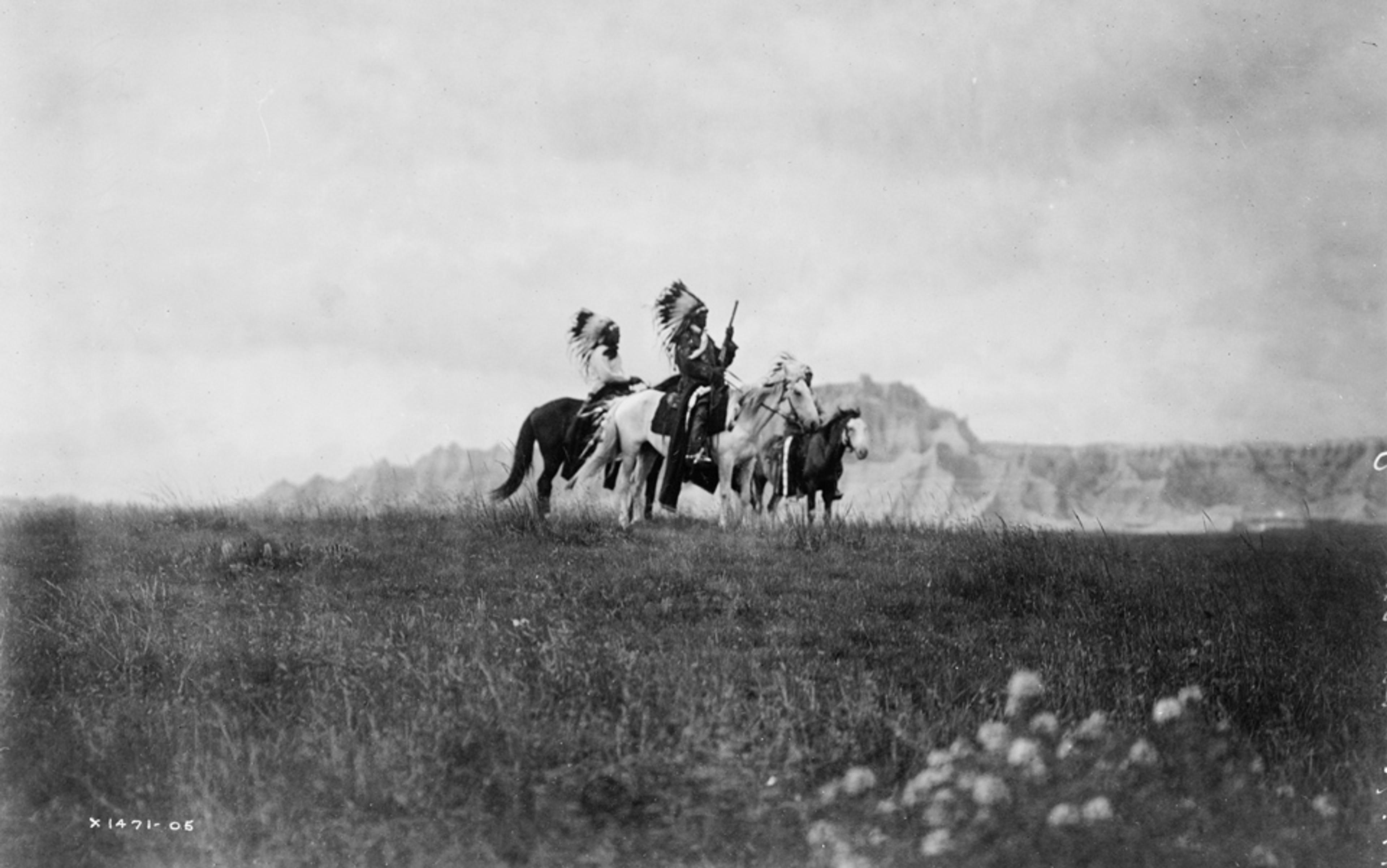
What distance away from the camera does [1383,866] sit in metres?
4.61

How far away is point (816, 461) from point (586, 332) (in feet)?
4.68

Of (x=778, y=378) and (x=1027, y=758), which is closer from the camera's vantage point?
(x=1027, y=758)

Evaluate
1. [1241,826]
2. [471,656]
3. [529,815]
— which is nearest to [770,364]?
[471,656]

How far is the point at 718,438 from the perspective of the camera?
6.23 metres

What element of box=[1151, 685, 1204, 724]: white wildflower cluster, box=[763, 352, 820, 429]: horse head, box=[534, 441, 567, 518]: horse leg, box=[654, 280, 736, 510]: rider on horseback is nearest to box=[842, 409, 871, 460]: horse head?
box=[763, 352, 820, 429]: horse head

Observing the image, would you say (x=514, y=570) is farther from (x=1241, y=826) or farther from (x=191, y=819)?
(x=1241, y=826)

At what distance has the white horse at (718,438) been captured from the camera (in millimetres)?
5848

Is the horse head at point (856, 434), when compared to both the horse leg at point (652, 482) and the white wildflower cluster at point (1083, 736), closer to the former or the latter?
the horse leg at point (652, 482)

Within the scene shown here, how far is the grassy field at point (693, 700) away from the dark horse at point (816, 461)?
45 centimetres

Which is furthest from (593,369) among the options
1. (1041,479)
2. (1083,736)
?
(1083,736)

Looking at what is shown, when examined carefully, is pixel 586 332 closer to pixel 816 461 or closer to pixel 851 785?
pixel 816 461

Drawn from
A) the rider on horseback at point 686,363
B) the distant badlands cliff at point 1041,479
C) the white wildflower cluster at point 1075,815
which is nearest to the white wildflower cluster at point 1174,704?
the white wildflower cluster at point 1075,815

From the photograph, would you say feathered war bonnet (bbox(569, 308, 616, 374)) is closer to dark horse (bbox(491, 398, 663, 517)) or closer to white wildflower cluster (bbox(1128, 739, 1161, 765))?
dark horse (bbox(491, 398, 663, 517))

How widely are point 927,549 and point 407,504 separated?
2581mm
